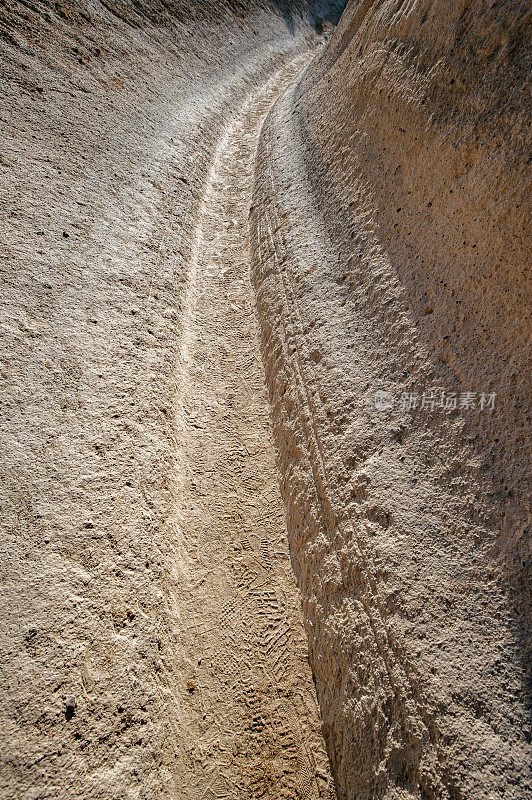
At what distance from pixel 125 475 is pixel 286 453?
91 cm

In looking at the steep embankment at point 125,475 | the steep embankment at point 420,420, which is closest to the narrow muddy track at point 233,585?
the steep embankment at point 125,475

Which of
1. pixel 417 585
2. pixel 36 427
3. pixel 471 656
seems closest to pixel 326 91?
pixel 36 427

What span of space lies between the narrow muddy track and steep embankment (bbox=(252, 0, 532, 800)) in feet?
0.42

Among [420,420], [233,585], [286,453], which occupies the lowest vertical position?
[233,585]

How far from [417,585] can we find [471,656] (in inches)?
11.1

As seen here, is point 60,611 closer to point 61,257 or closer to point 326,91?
point 61,257

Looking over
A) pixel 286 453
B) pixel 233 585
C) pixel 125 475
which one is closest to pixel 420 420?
pixel 286 453

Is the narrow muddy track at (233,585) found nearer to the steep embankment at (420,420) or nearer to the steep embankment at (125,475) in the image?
the steep embankment at (125,475)

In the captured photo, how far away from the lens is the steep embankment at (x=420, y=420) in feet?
4.67

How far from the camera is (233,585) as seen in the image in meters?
2.10

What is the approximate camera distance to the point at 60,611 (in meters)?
1.67

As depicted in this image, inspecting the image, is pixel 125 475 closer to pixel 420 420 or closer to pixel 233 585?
pixel 233 585

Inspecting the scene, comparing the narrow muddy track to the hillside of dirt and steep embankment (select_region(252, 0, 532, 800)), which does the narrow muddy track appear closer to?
the hillside of dirt

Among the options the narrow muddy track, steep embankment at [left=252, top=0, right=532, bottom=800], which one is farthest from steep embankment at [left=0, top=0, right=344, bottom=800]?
steep embankment at [left=252, top=0, right=532, bottom=800]
